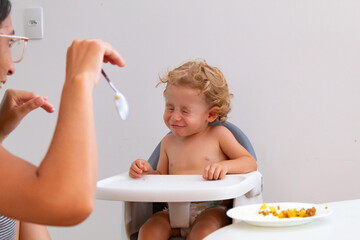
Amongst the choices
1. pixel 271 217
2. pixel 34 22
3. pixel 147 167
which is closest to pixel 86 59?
pixel 271 217

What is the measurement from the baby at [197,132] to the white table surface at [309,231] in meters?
0.58

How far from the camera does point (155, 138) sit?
2.04m

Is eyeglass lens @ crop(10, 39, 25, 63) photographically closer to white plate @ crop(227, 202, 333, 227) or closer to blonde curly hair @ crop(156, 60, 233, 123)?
white plate @ crop(227, 202, 333, 227)

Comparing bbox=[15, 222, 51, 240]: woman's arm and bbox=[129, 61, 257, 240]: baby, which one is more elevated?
bbox=[129, 61, 257, 240]: baby

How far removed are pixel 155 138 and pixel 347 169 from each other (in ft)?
2.44

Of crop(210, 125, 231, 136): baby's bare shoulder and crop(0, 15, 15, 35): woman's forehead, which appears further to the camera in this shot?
crop(210, 125, 231, 136): baby's bare shoulder

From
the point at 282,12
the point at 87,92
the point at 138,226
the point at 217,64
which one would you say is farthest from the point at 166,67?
the point at 87,92

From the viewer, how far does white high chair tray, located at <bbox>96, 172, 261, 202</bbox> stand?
1.20m

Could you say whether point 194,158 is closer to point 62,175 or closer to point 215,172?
point 215,172

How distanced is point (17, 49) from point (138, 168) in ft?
2.43

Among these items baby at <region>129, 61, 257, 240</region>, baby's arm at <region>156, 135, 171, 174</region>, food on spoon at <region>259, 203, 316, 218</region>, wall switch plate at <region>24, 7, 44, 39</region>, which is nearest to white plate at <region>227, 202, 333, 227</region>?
food on spoon at <region>259, 203, 316, 218</region>

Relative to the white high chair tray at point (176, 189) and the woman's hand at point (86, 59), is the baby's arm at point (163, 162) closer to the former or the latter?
the white high chair tray at point (176, 189)

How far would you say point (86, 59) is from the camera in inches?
28.8

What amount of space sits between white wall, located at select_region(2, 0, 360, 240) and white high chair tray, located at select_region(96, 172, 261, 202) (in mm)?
584
